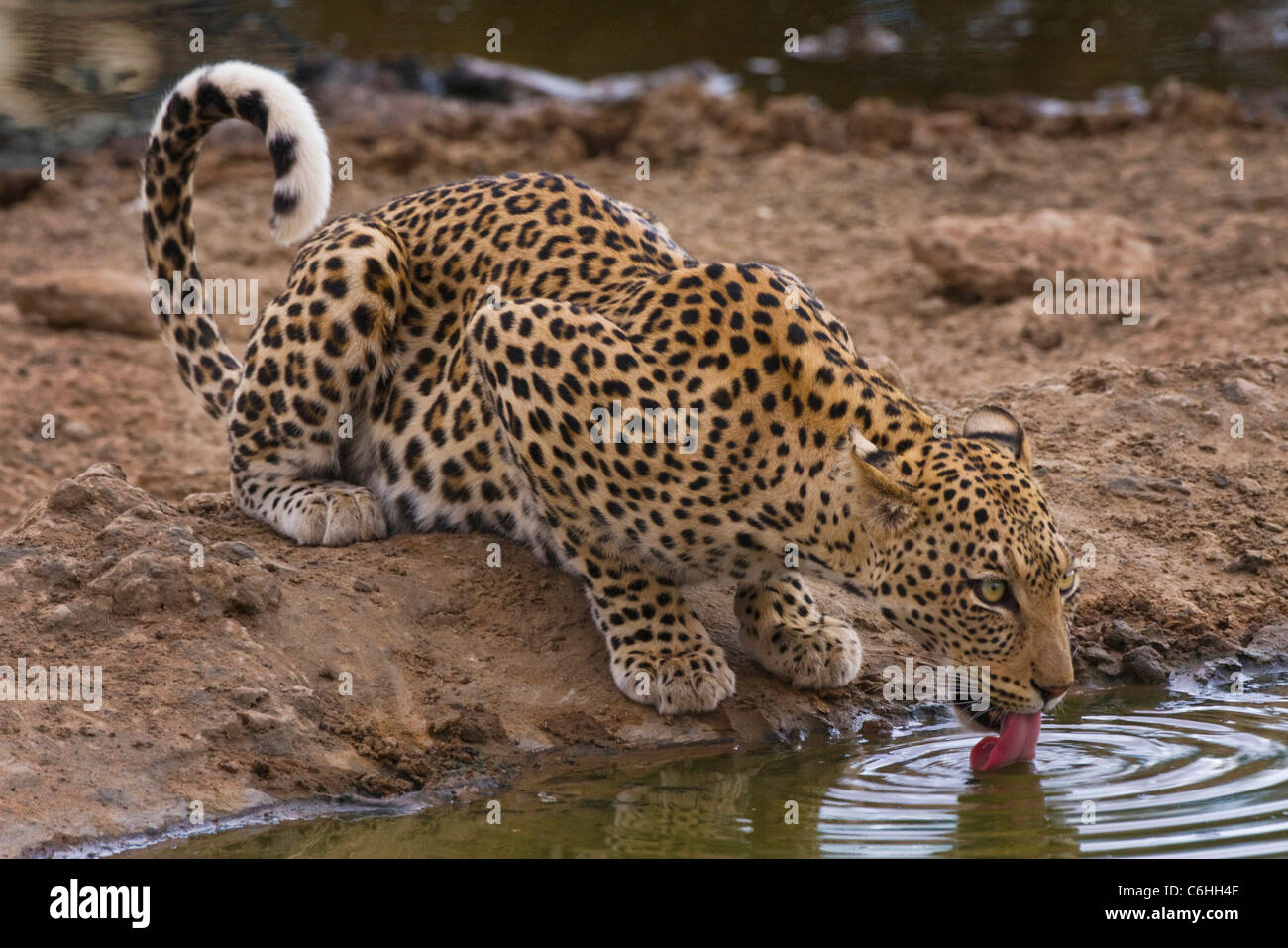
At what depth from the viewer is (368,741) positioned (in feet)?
19.5

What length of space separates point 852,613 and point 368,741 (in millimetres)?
2318

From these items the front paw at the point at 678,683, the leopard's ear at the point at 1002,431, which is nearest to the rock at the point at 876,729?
the front paw at the point at 678,683

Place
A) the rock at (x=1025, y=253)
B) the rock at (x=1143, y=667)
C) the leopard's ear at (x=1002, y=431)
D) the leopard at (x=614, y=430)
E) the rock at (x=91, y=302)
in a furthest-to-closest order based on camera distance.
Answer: the rock at (x=91, y=302)
the rock at (x=1025, y=253)
the rock at (x=1143, y=667)
the leopard's ear at (x=1002, y=431)
the leopard at (x=614, y=430)

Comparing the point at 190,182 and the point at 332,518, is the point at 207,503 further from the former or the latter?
the point at 190,182

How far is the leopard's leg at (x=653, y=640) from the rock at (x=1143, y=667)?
163 cm

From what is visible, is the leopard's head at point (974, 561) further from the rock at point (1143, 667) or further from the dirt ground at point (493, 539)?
the rock at point (1143, 667)

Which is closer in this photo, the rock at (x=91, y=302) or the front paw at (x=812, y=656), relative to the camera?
the front paw at (x=812, y=656)

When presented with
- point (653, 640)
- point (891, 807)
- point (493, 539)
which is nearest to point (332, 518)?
point (493, 539)

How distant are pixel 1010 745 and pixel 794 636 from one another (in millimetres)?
1080

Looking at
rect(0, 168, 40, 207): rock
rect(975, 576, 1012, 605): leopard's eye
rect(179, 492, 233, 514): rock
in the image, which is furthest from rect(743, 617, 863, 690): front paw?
rect(0, 168, 40, 207): rock

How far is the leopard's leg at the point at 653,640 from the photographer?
6352 mm

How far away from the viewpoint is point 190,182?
25.6ft

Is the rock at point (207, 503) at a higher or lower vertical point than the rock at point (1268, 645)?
higher

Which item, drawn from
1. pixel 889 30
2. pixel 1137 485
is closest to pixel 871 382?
pixel 1137 485
